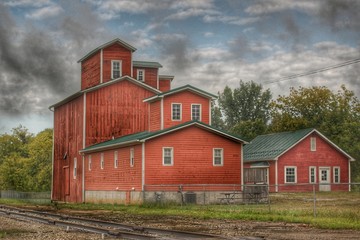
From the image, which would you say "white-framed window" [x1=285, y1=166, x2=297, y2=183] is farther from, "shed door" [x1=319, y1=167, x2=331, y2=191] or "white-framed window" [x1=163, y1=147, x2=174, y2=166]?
"white-framed window" [x1=163, y1=147, x2=174, y2=166]

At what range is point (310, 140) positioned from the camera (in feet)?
210

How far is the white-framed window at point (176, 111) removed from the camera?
46.8 metres

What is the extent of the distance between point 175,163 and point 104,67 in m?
16.7

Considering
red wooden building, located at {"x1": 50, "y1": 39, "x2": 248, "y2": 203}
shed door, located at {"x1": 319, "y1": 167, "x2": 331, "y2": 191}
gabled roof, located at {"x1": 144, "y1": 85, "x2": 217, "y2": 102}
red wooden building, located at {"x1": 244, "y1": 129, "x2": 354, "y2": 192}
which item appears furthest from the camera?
shed door, located at {"x1": 319, "y1": 167, "x2": 331, "y2": 191}

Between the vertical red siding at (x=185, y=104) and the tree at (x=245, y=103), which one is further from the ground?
the tree at (x=245, y=103)

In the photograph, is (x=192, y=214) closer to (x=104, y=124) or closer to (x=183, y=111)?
(x=183, y=111)

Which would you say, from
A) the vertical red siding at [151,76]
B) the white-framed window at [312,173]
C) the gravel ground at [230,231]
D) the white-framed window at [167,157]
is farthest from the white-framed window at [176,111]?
the white-framed window at [312,173]

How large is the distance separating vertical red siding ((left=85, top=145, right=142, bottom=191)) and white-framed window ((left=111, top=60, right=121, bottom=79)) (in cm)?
800

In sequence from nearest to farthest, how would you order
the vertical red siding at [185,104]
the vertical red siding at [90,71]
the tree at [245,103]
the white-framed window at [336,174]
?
the vertical red siding at [185,104] → the vertical red siding at [90,71] → the white-framed window at [336,174] → the tree at [245,103]

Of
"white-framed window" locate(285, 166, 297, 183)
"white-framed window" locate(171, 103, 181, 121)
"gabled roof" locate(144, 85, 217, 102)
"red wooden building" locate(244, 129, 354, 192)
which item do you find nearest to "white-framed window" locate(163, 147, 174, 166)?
"white-framed window" locate(171, 103, 181, 121)

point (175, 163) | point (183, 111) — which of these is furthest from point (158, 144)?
point (183, 111)

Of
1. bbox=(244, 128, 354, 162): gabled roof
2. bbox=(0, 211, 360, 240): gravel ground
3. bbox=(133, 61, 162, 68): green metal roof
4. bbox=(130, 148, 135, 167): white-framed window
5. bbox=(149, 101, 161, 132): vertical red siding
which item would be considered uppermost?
bbox=(133, 61, 162, 68): green metal roof

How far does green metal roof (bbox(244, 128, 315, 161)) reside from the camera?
2493 inches

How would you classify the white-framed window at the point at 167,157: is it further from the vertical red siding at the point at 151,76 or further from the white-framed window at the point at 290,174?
the white-framed window at the point at 290,174
